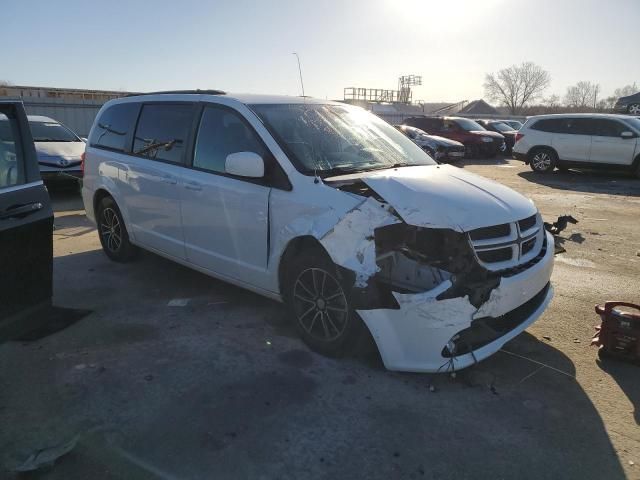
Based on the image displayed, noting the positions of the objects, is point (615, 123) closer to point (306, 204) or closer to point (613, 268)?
point (613, 268)

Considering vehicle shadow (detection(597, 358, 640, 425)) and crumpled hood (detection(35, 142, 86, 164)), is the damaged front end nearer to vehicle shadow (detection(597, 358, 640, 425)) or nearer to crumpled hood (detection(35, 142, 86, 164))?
vehicle shadow (detection(597, 358, 640, 425))

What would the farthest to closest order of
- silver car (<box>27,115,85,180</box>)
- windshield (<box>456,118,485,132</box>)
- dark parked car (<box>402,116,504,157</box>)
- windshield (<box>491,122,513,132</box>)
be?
windshield (<box>491,122,513,132</box>), windshield (<box>456,118,485,132</box>), dark parked car (<box>402,116,504,157</box>), silver car (<box>27,115,85,180</box>)

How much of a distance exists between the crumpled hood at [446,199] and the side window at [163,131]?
6.12ft

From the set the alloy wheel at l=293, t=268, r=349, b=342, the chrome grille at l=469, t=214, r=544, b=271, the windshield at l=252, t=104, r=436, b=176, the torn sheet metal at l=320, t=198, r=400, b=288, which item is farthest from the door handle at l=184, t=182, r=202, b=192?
the chrome grille at l=469, t=214, r=544, b=271

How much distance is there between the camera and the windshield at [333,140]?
12.5ft

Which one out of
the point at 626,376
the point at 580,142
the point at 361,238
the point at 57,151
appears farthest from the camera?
the point at 580,142

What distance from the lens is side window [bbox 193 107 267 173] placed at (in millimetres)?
4000

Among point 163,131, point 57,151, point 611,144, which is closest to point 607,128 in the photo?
point 611,144

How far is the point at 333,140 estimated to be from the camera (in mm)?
4086

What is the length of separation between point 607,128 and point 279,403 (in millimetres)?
14234

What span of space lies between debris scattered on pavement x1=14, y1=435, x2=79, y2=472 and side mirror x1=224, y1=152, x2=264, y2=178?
78.0 inches

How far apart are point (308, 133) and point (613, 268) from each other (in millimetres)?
3968

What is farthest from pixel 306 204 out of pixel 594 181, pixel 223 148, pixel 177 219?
pixel 594 181

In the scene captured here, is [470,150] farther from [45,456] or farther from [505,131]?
[45,456]
